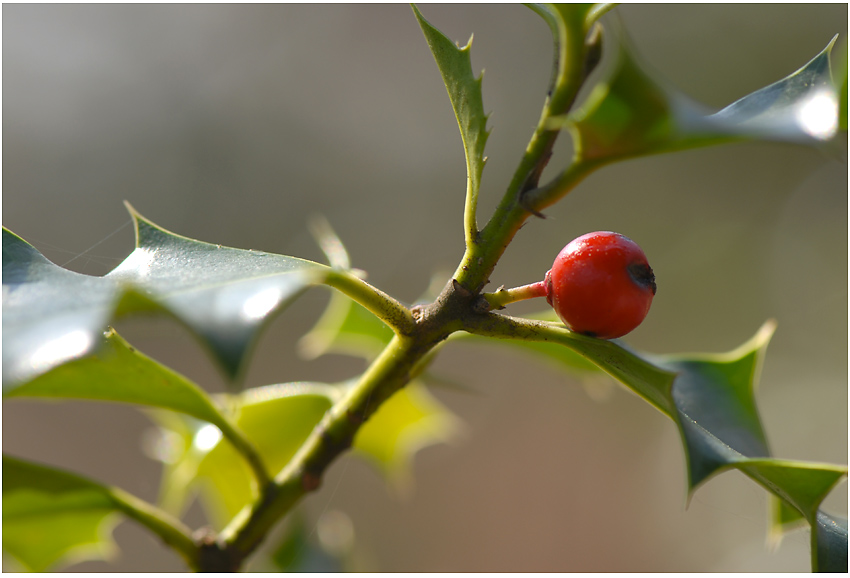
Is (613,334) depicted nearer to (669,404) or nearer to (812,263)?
(669,404)

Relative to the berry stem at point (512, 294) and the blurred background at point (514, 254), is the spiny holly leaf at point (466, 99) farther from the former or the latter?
the blurred background at point (514, 254)

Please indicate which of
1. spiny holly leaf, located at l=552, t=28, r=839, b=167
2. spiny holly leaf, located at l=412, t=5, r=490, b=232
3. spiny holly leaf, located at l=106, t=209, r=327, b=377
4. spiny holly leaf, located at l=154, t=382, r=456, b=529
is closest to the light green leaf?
spiny holly leaf, located at l=154, t=382, r=456, b=529

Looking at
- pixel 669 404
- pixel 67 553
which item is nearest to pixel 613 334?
pixel 669 404

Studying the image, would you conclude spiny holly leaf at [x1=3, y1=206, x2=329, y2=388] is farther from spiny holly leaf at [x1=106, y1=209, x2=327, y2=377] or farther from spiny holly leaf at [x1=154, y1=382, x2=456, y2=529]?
spiny holly leaf at [x1=154, y1=382, x2=456, y2=529]

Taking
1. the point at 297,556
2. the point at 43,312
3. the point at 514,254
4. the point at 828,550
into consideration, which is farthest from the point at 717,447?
the point at 514,254

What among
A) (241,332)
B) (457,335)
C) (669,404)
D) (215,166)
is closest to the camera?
(241,332)
